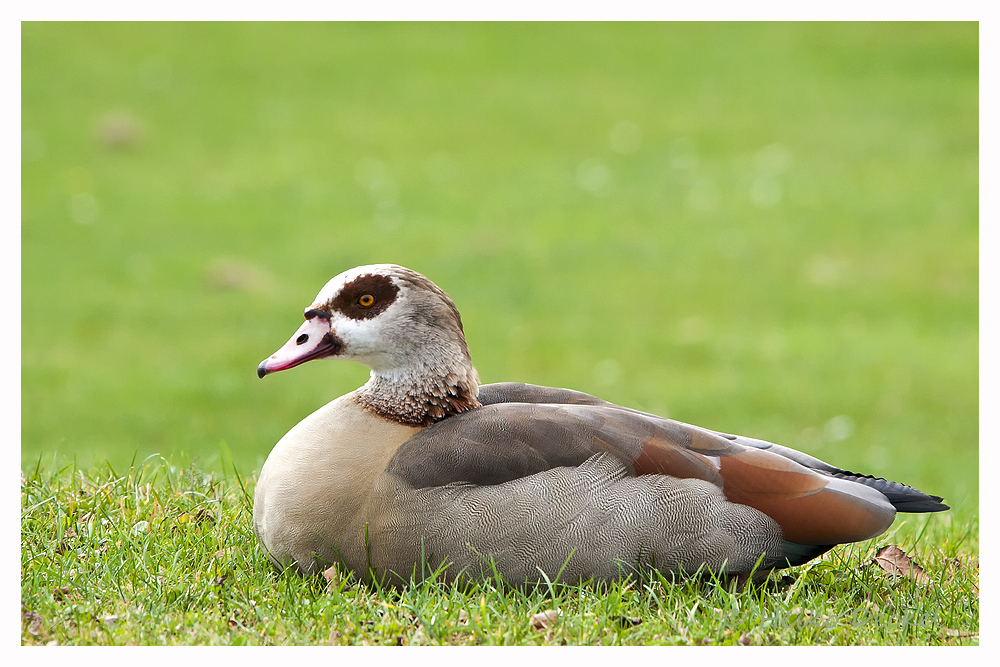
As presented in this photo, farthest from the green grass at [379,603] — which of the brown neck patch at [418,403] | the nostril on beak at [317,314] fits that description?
the nostril on beak at [317,314]

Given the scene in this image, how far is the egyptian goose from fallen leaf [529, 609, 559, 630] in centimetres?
21

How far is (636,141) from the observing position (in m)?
15.9

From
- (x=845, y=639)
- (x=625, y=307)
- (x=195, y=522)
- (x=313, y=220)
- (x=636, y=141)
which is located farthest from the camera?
(x=636, y=141)

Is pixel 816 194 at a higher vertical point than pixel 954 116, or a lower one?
lower

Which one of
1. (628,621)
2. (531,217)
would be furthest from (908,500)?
(531,217)

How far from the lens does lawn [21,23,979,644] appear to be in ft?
13.5

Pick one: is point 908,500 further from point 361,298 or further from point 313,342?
point 313,342

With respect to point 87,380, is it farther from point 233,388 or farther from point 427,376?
point 427,376

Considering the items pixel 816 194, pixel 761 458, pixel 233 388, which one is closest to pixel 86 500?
pixel 761 458

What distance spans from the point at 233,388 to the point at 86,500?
5651 mm

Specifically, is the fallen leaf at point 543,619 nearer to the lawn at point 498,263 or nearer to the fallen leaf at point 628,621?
the lawn at point 498,263

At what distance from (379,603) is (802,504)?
1.63m

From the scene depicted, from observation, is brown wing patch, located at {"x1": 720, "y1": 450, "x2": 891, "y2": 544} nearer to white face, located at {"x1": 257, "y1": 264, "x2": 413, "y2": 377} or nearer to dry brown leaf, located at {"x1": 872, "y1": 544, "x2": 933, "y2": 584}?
dry brown leaf, located at {"x1": 872, "y1": 544, "x2": 933, "y2": 584}

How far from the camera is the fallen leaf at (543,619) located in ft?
12.5
